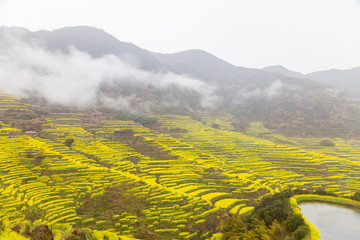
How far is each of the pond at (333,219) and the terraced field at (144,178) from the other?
10195 mm

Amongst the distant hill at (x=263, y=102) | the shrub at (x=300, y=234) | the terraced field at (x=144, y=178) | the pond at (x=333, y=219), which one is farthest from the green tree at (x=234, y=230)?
the distant hill at (x=263, y=102)

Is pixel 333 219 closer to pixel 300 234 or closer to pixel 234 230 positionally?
pixel 300 234

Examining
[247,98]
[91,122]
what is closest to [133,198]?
[91,122]

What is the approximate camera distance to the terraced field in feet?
93.0

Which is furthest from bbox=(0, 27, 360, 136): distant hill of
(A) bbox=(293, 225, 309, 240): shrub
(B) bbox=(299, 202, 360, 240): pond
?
(A) bbox=(293, 225, 309, 240): shrub

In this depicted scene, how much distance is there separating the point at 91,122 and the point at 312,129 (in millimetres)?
118008

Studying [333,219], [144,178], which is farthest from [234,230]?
[144,178]

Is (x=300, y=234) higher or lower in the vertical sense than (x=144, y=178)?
higher

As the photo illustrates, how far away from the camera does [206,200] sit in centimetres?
3428

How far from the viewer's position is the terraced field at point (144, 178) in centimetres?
2836

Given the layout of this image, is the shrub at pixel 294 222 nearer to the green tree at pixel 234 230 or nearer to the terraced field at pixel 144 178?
the green tree at pixel 234 230

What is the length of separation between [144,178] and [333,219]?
31.6 meters

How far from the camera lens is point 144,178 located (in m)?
42.0

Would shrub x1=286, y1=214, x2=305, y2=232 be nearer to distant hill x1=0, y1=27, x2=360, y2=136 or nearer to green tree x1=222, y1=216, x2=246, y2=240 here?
green tree x1=222, y1=216, x2=246, y2=240
